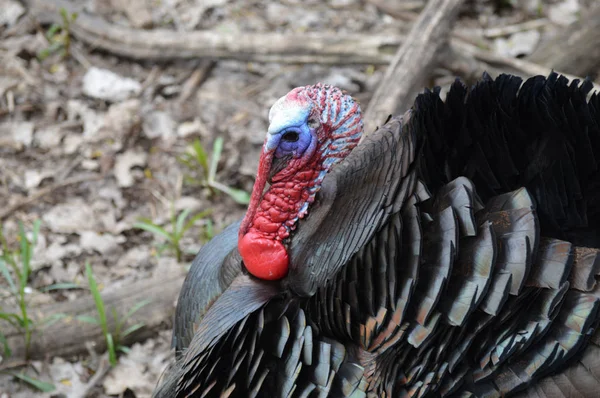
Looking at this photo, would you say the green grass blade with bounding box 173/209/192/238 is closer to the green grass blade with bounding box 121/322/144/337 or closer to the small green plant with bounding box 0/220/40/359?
the green grass blade with bounding box 121/322/144/337

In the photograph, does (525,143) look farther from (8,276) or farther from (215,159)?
(8,276)

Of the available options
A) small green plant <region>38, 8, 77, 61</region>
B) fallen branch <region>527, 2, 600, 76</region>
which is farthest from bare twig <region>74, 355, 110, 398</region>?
fallen branch <region>527, 2, 600, 76</region>

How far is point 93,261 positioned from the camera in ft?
11.5

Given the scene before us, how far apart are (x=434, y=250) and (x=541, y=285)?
30cm

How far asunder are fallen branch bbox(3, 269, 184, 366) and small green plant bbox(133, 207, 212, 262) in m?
0.18

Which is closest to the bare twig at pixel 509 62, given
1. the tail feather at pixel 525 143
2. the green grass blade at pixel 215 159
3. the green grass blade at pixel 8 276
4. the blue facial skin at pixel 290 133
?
the green grass blade at pixel 215 159

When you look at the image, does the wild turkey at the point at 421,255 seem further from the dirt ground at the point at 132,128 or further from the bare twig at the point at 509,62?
the bare twig at the point at 509,62

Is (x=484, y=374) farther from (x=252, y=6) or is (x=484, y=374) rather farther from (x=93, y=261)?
(x=252, y=6)

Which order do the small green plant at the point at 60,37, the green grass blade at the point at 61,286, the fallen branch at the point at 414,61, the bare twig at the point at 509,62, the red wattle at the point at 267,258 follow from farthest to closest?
the small green plant at the point at 60,37 → the bare twig at the point at 509,62 → the fallen branch at the point at 414,61 → the green grass blade at the point at 61,286 → the red wattle at the point at 267,258

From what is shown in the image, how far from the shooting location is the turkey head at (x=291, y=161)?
82.4 inches

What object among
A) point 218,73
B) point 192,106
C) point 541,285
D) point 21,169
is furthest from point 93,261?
point 541,285

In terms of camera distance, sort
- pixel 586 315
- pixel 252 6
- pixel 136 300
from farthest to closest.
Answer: pixel 252 6, pixel 136 300, pixel 586 315

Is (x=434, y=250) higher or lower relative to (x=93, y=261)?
higher

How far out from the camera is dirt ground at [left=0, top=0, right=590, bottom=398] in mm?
3422
